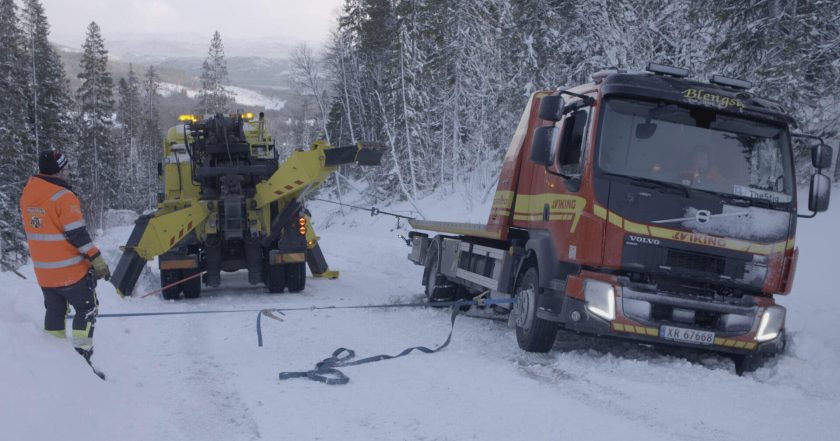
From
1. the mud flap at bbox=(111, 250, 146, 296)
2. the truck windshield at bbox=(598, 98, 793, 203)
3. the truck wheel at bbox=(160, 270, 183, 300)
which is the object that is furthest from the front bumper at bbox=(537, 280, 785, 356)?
the mud flap at bbox=(111, 250, 146, 296)

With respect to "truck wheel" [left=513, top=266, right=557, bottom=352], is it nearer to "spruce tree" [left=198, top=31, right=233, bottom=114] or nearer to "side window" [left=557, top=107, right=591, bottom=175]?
"side window" [left=557, top=107, right=591, bottom=175]

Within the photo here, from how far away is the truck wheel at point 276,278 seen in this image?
12234 mm

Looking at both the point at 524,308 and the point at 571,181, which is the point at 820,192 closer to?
the point at 571,181

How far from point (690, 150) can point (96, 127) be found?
174 feet

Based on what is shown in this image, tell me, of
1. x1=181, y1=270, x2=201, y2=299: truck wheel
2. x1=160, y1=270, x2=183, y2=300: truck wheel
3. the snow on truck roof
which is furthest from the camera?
x1=181, y1=270, x2=201, y2=299: truck wheel

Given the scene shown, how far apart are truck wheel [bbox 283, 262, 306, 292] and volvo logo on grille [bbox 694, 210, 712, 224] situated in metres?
7.46

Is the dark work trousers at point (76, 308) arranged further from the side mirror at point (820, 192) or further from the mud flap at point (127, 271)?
the side mirror at point (820, 192)

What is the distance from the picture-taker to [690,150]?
6.72m

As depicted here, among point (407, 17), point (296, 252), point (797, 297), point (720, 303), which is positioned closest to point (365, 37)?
point (407, 17)

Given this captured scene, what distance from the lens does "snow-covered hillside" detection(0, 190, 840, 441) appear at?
4.68 metres

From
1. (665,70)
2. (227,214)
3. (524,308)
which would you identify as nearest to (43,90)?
(227,214)

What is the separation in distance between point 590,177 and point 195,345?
179 inches

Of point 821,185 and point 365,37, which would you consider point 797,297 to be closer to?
point 821,185

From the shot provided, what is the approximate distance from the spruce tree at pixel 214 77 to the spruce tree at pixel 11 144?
3499 centimetres
